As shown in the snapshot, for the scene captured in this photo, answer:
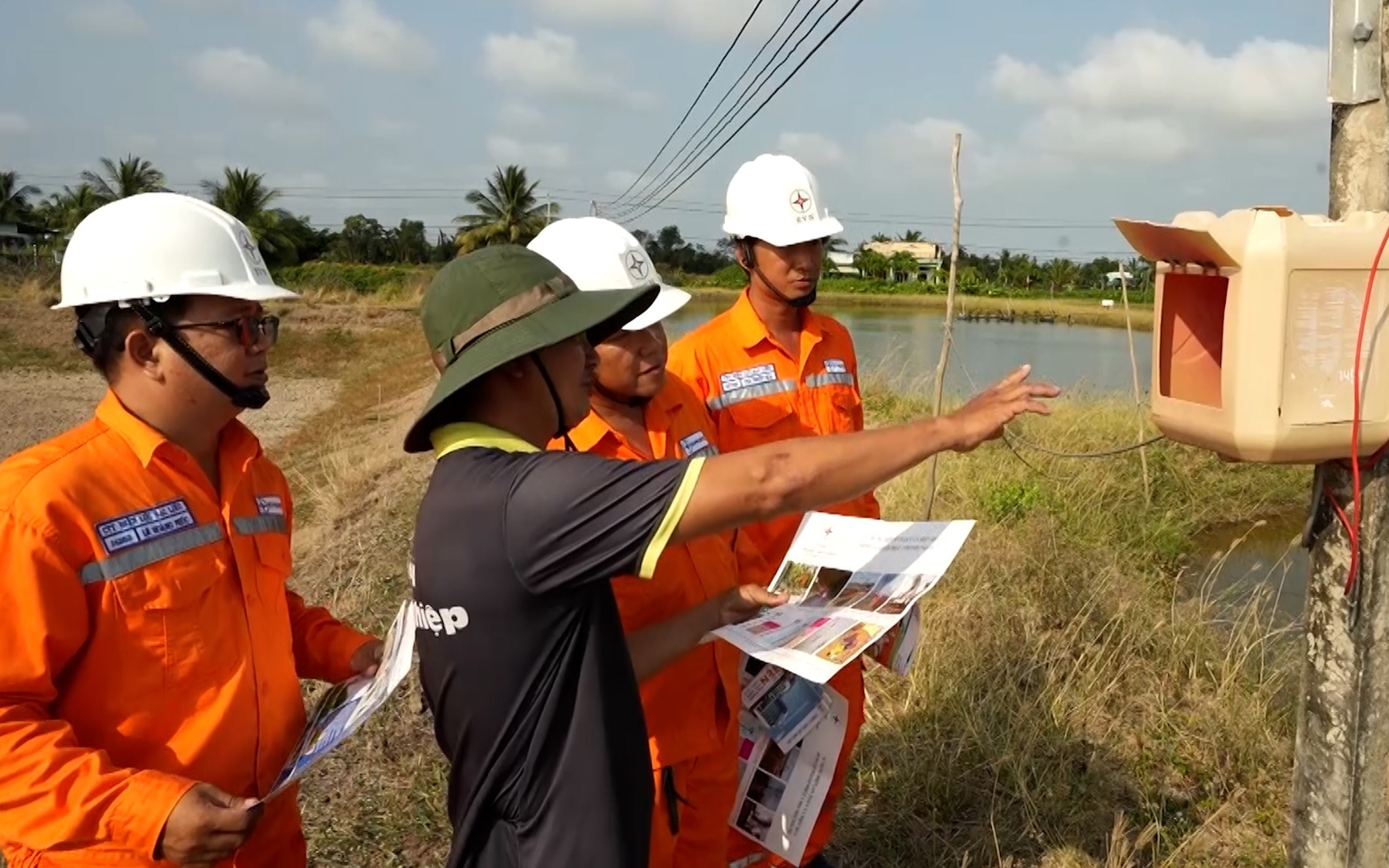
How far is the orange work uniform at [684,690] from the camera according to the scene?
1988mm

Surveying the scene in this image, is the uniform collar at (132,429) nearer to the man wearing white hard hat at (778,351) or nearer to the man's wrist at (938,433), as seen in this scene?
the man's wrist at (938,433)

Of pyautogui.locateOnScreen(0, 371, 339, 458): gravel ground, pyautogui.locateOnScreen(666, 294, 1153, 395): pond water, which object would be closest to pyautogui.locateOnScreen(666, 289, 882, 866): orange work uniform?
pyautogui.locateOnScreen(666, 294, 1153, 395): pond water

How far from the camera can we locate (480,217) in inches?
1670

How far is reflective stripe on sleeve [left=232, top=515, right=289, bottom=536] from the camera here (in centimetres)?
175

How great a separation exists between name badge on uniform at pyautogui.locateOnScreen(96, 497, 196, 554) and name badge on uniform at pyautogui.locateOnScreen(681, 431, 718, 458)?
1.03 metres

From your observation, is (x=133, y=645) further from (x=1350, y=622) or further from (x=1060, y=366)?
(x=1060, y=366)

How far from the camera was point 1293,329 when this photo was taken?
1564mm

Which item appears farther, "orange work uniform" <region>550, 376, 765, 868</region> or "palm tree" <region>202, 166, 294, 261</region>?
"palm tree" <region>202, 166, 294, 261</region>

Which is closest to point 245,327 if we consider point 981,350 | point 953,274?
point 953,274

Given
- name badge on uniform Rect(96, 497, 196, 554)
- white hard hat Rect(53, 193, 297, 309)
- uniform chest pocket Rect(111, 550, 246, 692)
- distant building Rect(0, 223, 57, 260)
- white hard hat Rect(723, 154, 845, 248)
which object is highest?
distant building Rect(0, 223, 57, 260)

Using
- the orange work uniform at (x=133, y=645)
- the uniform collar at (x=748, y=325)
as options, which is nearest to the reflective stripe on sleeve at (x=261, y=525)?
the orange work uniform at (x=133, y=645)

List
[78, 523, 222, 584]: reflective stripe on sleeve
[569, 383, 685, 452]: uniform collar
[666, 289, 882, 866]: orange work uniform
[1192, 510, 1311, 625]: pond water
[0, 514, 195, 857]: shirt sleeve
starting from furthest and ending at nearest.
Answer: [1192, 510, 1311, 625]: pond water → [666, 289, 882, 866]: orange work uniform → [569, 383, 685, 452]: uniform collar → [78, 523, 222, 584]: reflective stripe on sleeve → [0, 514, 195, 857]: shirt sleeve

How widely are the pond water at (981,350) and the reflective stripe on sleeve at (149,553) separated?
13.2 ft

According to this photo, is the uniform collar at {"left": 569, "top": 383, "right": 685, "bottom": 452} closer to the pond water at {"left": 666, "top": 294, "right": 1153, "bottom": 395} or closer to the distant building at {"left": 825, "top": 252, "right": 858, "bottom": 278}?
the pond water at {"left": 666, "top": 294, "right": 1153, "bottom": 395}
